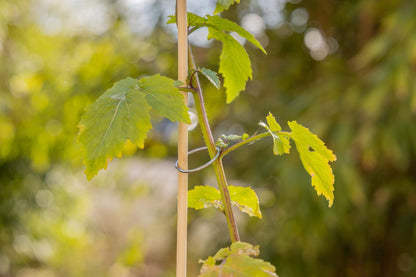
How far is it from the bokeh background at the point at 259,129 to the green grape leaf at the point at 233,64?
0.69m

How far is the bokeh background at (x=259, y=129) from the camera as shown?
3.40 feet

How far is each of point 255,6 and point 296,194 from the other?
2.36 feet

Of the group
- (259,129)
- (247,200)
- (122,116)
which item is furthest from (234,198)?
(259,129)

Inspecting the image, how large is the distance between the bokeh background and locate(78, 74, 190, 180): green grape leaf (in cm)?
77

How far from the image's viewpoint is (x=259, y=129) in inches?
42.0

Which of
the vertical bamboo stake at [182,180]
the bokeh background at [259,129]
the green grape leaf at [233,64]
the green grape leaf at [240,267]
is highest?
the bokeh background at [259,129]

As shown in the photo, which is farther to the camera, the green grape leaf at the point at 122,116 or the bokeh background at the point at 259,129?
the bokeh background at the point at 259,129

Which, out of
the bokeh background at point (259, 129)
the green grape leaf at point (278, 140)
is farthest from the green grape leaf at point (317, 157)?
the bokeh background at point (259, 129)

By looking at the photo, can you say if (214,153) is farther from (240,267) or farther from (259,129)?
(259,129)

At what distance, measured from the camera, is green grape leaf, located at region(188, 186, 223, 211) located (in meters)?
0.25

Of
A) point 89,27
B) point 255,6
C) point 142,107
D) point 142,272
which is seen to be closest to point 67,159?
point 89,27

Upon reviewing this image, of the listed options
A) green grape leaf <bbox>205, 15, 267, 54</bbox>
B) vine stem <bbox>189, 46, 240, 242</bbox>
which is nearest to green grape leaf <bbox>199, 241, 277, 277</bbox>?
vine stem <bbox>189, 46, 240, 242</bbox>

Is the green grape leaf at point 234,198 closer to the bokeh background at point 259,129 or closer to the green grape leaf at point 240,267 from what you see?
the green grape leaf at point 240,267

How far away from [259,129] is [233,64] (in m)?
0.81
